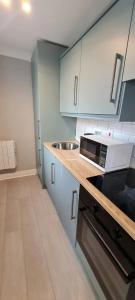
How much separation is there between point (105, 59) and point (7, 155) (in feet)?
6.89

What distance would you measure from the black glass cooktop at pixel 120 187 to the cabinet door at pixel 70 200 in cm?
20

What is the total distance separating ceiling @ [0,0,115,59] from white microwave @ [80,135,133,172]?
0.95 meters

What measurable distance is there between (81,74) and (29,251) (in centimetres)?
183

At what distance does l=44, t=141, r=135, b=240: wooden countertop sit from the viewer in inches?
24.5

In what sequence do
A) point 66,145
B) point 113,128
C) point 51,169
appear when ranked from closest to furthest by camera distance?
point 113,128 → point 51,169 → point 66,145

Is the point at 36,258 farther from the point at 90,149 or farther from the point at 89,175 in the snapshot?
the point at 90,149

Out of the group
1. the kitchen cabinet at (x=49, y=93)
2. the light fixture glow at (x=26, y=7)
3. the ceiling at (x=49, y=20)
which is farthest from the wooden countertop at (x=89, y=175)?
the light fixture glow at (x=26, y=7)

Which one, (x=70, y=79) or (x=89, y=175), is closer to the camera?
(x=89, y=175)

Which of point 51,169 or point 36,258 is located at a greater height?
point 51,169

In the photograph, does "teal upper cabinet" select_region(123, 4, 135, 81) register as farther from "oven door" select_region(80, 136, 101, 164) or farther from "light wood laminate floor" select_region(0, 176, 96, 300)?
"light wood laminate floor" select_region(0, 176, 96, 300)

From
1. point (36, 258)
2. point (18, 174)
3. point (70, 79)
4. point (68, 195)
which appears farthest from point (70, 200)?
Answer: point (18, 174)

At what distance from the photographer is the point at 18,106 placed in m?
2.31

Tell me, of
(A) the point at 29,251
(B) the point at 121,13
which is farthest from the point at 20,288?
(B) the point at 121,13

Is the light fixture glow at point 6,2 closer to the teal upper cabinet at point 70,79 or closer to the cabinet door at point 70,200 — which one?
the teal upper cabinet at point 70,79
